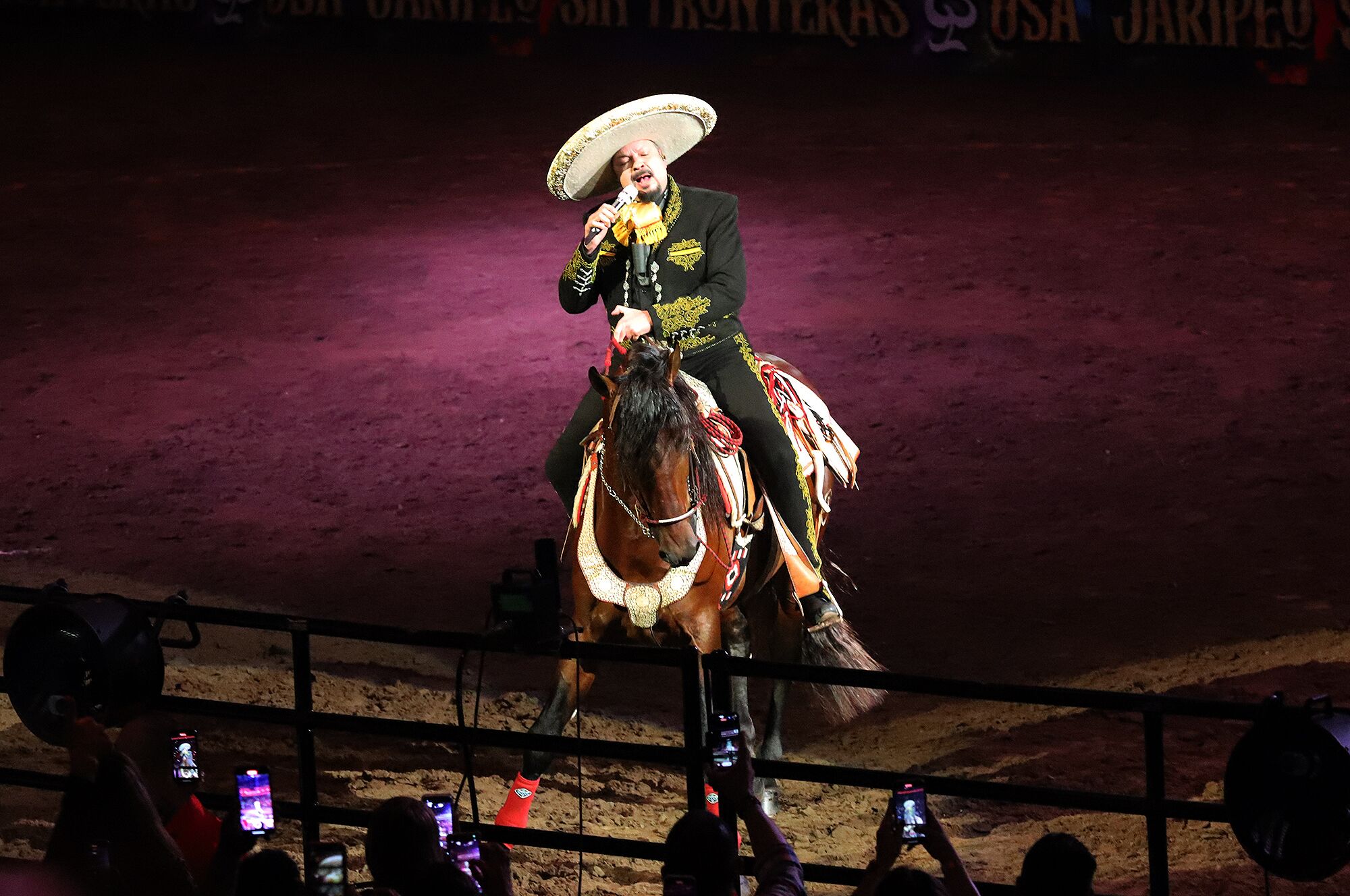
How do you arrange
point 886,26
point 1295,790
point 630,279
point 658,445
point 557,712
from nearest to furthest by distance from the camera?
point 1295,790 → point 658,445 → point 557,712 → point 630,279 → point 886,26

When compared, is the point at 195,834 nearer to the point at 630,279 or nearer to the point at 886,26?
the point at 630,279

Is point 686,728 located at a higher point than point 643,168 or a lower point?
lower

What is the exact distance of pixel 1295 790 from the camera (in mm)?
4828

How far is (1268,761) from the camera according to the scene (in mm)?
4863

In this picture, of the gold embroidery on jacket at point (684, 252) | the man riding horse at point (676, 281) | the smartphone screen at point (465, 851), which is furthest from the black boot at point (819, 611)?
the smartphone screen at point (465, 851)

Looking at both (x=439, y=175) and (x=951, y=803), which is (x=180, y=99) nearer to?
(x=439, y=175)

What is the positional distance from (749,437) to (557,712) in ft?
5.01

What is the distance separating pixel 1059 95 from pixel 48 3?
11974mm

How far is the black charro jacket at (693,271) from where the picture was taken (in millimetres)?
7945

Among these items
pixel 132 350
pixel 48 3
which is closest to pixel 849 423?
pixel 132 350

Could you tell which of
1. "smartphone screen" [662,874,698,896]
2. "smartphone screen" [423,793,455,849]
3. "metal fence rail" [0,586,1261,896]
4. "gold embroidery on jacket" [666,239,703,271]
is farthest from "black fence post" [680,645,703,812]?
"gold embroidery on jacket" [666,239,703,271]

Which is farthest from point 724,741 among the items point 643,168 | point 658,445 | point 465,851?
point 643,168

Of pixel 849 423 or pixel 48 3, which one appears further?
pixel 48 3

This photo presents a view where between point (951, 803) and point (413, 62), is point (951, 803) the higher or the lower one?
the lower one
